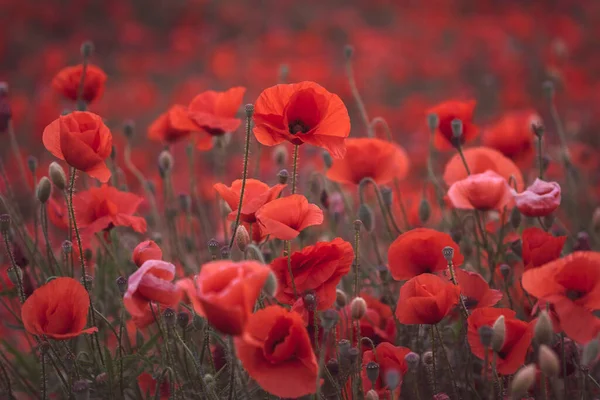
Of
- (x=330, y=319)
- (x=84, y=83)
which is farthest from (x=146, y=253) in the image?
(x=84, y=83)

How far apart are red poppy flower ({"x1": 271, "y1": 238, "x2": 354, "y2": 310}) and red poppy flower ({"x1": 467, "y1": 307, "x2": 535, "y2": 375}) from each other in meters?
0.24

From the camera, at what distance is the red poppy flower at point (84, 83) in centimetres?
169

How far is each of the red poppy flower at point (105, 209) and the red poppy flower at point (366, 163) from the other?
0.48 m

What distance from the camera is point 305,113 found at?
1258 mm

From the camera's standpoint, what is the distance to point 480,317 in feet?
3.76

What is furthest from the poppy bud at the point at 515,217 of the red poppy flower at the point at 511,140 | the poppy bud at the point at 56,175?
the poppy bud at the point at 56,175

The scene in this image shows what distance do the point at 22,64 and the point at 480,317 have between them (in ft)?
18.2

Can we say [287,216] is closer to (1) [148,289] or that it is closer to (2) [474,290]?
(1) [148,289]

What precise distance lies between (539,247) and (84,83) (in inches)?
46.5

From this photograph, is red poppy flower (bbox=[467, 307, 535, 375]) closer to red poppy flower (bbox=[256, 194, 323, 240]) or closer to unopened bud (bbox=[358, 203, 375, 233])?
red poppy flower (bbox=[256, 194, 323, 240])

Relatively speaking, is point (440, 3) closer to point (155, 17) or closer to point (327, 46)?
point (327, 46)

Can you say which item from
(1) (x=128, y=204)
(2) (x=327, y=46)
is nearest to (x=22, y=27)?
(2) (x=327, y=46)

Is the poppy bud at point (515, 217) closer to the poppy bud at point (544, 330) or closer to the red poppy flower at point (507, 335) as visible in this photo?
the red poppy flower at point (507, 335)

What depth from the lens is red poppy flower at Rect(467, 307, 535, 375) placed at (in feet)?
3.69
